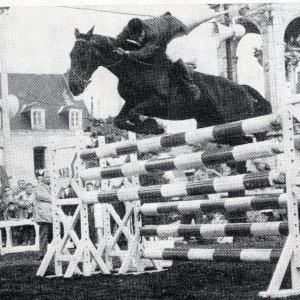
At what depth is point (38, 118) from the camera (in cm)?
1781

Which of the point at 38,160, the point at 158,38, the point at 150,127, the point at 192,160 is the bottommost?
the point at 192,160

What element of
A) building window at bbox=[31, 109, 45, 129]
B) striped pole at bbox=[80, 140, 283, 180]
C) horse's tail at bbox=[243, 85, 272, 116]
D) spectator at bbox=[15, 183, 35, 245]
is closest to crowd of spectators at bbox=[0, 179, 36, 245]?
spectator at bbox=[15, 183, 35, 245]

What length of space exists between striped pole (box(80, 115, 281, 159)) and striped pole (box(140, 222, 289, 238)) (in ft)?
2.02

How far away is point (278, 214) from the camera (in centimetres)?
1064

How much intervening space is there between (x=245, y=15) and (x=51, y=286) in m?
7.80

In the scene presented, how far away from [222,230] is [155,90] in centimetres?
499

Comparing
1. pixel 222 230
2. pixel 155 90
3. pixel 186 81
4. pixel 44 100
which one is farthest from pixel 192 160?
pixel 44 100

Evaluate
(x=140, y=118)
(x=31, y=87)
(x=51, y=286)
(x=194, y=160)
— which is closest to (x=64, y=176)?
(x=51, y=286)

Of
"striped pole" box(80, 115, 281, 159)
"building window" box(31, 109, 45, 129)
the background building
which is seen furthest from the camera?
"building window" box(31, 109, 45, 129)

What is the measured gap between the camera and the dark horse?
30.1 ft

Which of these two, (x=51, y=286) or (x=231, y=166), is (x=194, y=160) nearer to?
(x=51, y=286)

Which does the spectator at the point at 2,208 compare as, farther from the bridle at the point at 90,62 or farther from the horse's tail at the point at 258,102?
the horse's tail at the point at 258,102

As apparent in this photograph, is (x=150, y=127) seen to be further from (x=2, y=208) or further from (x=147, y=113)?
(x=2, y=208)

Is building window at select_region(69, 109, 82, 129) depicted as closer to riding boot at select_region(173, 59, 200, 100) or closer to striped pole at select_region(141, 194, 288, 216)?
riding boot at select_region(173, 59, 200, 100)
